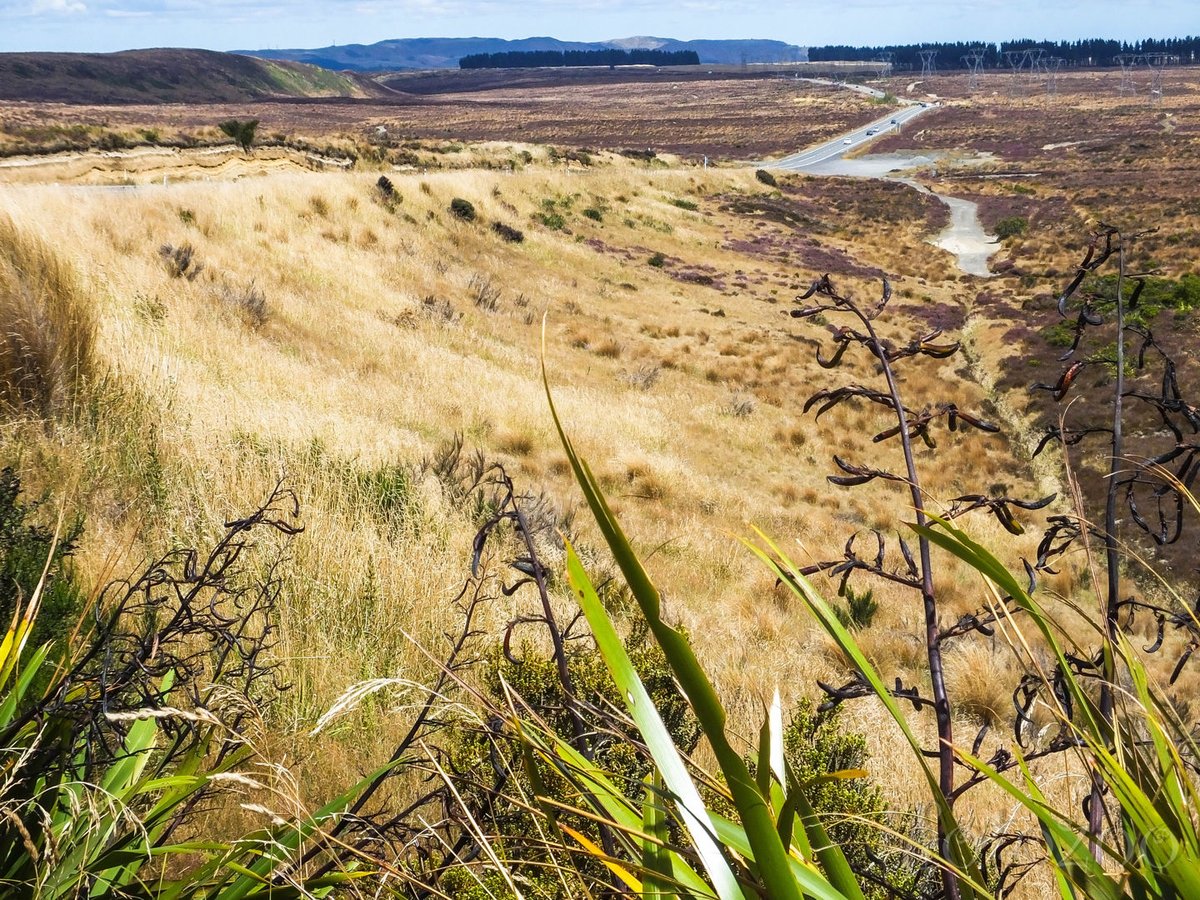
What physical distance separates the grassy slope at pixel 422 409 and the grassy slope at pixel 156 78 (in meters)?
105

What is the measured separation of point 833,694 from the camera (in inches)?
49.3

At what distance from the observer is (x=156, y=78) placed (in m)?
128

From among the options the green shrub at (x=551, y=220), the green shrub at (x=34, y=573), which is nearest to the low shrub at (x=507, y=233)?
the green shrub at (x=551, y=220)

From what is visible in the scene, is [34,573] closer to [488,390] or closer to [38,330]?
[38,330]

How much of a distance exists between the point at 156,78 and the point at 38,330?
146788mm

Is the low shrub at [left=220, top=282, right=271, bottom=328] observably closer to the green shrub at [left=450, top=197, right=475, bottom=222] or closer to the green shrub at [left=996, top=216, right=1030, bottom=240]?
the green shrub at [left=450, top=197, right=475, bottom=222]

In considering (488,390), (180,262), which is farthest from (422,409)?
(180,262)

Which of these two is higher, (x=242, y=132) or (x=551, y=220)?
(x=242, y=132)

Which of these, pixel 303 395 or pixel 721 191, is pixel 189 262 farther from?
pixel 721 191

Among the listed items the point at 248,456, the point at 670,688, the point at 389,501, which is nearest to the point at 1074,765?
the point at 670,688

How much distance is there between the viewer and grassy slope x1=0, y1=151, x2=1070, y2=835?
4109mm

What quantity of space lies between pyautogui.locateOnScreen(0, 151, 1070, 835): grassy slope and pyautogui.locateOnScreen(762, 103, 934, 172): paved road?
48.1 m

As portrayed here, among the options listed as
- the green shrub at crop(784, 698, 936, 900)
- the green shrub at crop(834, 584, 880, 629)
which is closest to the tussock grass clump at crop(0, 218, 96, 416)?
the green shrub at crop(784, 698, 936, 900)

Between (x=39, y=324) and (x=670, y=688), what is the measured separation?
4.52 m
